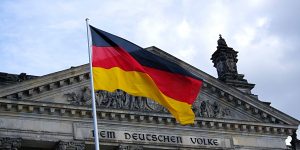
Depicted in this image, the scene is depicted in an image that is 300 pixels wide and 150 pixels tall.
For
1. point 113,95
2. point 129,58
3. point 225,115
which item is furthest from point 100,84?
point 225,115

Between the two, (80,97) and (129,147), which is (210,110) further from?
(80,97)

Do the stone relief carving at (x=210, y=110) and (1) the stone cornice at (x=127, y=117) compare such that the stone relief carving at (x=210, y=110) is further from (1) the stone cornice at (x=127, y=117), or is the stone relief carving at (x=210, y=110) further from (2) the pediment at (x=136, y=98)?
(1) the stone cornice at (x=127, y=117)

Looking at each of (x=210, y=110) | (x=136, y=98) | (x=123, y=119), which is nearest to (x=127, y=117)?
(x=123, y=119)

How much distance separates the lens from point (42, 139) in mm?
34656

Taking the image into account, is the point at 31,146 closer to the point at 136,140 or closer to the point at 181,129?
the point at 136,140

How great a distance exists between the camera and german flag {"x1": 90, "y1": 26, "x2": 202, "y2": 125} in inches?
894

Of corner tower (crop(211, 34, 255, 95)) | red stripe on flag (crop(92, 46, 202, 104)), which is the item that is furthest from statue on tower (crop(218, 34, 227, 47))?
red stripe on flag (crop(92, 46, 202, 104))

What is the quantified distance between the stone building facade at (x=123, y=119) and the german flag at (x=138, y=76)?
41.4 ft

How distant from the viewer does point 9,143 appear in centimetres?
3350

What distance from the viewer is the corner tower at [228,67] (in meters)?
44.2

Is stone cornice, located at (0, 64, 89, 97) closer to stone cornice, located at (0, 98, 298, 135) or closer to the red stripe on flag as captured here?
stone cornice, located at (0, 98, 298, 135)

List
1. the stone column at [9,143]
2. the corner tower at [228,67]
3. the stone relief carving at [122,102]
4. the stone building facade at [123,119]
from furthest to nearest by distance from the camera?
the corner tower at [228,67]
the stone relief carving at [122,102]
the stone building facade at [123,119]
the stone column at [9,143]

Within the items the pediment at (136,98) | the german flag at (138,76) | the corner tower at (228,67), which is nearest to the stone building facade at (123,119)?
the pediment at (136,98)

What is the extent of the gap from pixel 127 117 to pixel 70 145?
4049 mm
